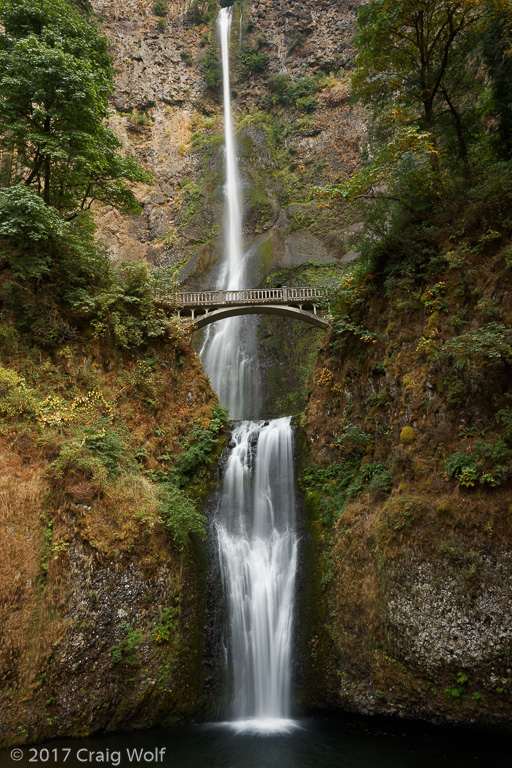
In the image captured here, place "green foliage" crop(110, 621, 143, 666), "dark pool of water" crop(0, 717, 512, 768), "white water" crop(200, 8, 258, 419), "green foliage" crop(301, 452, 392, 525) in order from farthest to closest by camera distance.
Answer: "white water" crop(200, 8, 258, 419), "green foliage" crop(301, 452, 392, 525), "green foliage" crop(110, 621, 143, 666), "dark pool of water" crop(0, 717, 512, 768)

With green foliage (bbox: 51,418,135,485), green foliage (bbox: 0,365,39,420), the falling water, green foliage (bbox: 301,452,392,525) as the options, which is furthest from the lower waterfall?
green foliage (bbox: 0,365,39,420)

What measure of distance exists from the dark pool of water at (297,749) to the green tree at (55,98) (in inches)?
490

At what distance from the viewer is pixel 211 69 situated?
39.6 m

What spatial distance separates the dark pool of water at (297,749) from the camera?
6.68 meters

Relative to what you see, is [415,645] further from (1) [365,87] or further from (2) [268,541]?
(1) [365,87]

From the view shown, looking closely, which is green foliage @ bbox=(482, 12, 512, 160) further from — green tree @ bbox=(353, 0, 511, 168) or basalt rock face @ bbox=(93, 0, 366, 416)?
basalt rock face @ bbox=(93, 0, 366, 416)

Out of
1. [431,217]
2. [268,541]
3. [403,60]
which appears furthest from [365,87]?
[268,541]

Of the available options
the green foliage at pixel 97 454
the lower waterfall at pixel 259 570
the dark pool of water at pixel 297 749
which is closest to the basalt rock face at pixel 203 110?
the lower waterfall at pixel 259 570

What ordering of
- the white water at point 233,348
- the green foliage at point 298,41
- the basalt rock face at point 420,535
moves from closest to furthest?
the basalt rock face at point 420,535, the white water at point 233,348, the green foliage at point 298,41

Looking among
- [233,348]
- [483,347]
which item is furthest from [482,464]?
[233,348]

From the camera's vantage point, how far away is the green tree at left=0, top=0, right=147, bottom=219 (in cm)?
1065

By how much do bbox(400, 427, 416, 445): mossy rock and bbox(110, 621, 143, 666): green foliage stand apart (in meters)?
6.74

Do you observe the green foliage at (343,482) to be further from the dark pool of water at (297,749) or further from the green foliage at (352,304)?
the dark pool of water at (297,749)

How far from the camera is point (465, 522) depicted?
7617mm
